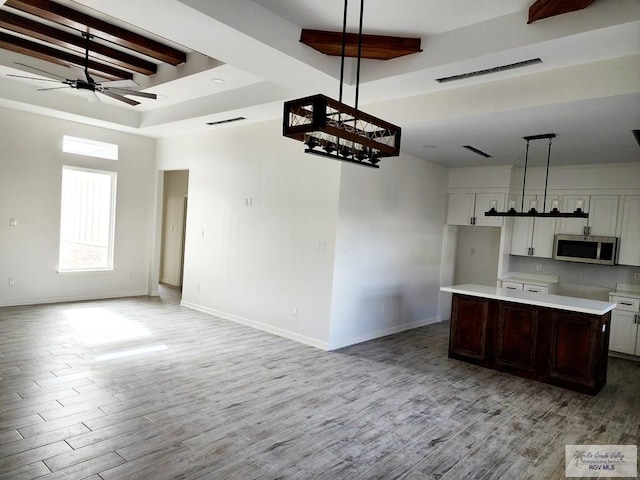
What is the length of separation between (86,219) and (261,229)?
3620 millimetres

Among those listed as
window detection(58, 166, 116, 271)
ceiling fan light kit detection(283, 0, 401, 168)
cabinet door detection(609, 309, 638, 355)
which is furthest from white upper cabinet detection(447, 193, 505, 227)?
window detection(58, 166, 116, 271)

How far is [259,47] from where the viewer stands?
3.32 meters

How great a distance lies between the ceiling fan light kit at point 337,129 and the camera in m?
2.11

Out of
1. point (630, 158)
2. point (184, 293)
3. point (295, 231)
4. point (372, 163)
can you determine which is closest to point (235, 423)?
point (372, 163)

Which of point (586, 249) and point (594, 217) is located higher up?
point (594, 217)

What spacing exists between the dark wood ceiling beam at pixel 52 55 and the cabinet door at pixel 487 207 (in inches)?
226

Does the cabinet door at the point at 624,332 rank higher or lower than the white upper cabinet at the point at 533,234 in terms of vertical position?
lower

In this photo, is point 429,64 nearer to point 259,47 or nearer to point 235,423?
point 259,47

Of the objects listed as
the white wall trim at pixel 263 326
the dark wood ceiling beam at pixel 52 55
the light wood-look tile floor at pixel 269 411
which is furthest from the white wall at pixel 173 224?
the light wood-look tile floor at pixel 269 411

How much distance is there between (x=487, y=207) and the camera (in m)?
6.78

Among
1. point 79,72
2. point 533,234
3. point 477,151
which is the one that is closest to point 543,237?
Answer: point 533,234

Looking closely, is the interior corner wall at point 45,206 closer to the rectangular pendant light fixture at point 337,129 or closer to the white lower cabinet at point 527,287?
the rectangular pendant light fixture at point 337,129

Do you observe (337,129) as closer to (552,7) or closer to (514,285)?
(552,7)

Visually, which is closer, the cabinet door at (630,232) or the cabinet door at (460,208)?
the cabinet door at (630,232)
